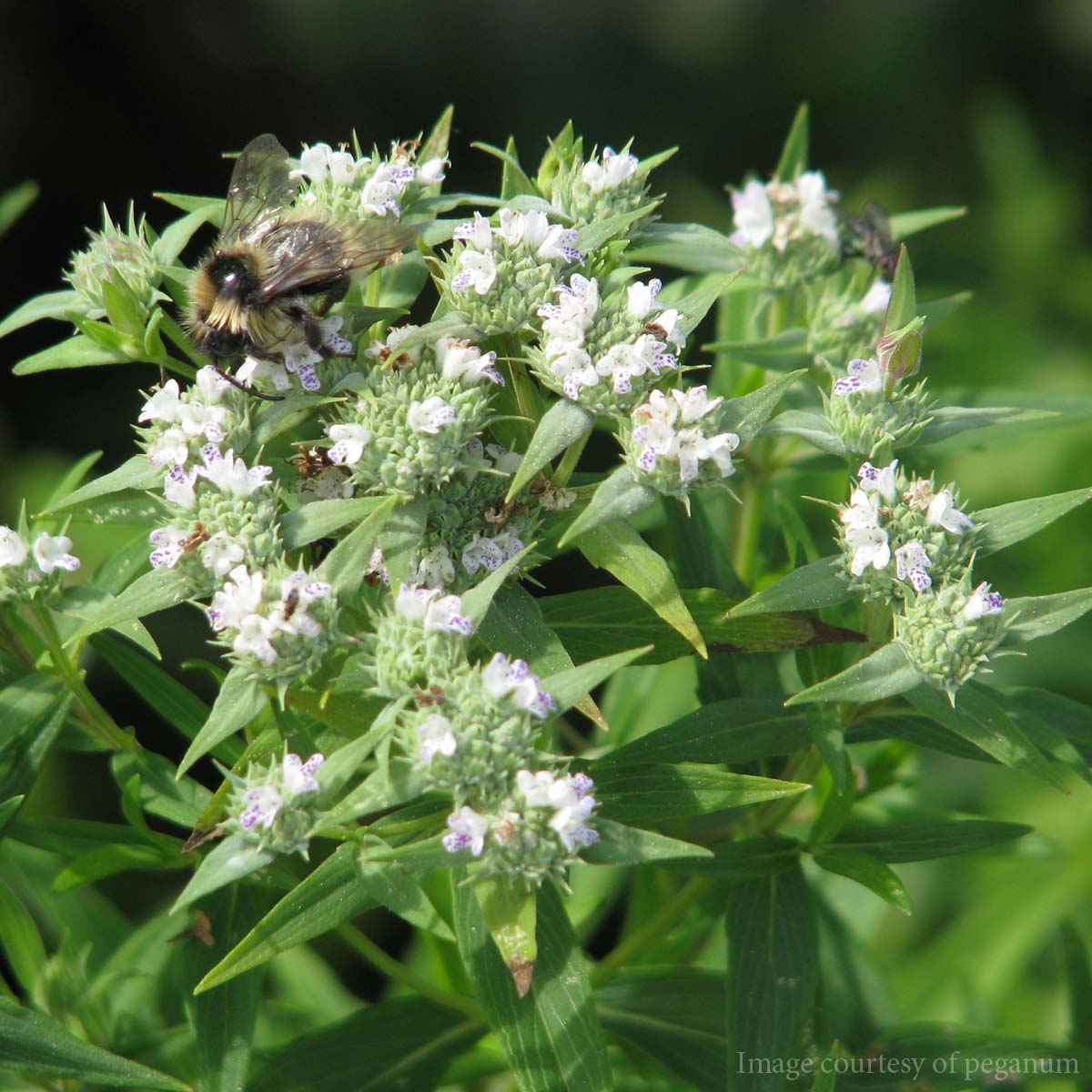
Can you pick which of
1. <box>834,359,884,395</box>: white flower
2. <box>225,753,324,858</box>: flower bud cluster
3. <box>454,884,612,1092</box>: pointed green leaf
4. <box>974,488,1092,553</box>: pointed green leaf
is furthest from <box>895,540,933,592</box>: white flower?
<box>225,753,324,858</box>: flower bud cluster

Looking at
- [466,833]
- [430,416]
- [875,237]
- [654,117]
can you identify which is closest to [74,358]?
[430,416]

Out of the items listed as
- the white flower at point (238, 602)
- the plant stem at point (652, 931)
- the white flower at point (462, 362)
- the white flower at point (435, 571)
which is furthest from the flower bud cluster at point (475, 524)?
the plant stem at point (652, 931)

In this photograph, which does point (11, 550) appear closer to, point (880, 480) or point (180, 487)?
point (180, 487)

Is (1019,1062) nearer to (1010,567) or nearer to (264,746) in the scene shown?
(264,746)

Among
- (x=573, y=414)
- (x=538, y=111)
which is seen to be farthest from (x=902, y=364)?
(x=538, y=111)

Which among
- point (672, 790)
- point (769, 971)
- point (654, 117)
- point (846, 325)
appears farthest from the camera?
point (654, 117)

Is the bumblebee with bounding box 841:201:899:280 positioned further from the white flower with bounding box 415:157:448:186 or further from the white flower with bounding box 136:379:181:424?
the white flower with bounding box 136:379:181:424

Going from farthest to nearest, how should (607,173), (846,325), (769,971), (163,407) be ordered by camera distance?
(846,325) < (607,173) < (769,971) < (163,407)
